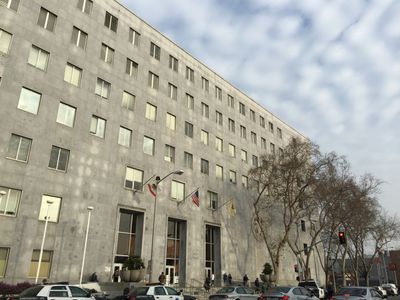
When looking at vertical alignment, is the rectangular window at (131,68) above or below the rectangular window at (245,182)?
above

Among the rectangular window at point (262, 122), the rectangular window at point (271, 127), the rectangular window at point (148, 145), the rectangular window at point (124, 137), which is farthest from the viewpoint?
the rectangular window at point (271, 127)

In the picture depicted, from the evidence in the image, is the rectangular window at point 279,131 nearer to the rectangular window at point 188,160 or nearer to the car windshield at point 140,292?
the rectangular window at point 188,160

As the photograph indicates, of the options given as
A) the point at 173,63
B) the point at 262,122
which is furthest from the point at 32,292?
the point at 262,122

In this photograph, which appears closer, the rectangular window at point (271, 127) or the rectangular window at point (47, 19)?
the rectangular window at point (47, 19)

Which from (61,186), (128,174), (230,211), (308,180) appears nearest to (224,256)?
(230,211)

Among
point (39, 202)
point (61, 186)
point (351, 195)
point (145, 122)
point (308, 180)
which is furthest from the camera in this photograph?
point (351, 195)

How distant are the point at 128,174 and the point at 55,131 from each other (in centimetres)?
851

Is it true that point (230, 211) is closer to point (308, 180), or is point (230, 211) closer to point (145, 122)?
point (308, 180)

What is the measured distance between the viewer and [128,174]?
3469 centimetres

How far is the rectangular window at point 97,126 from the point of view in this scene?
32525 mm

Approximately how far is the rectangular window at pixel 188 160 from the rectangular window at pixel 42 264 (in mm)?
19687

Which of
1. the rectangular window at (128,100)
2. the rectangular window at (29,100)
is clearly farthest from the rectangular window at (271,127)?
the rectangular window at (29,100)

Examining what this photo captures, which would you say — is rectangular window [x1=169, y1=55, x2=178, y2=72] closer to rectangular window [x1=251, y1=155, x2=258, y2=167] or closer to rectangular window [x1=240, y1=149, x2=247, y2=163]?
rectangular window [x1=240, y1=149, x2=247, y2=163]

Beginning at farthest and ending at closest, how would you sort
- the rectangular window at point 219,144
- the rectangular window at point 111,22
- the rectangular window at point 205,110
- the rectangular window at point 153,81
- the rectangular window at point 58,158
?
the rectangular window at point 219,144 < the rectangular window at point 205,110 < the rectangular window at point 153,81 < the rectangular window at point 111,22 < the rectangular window at point 58,158
